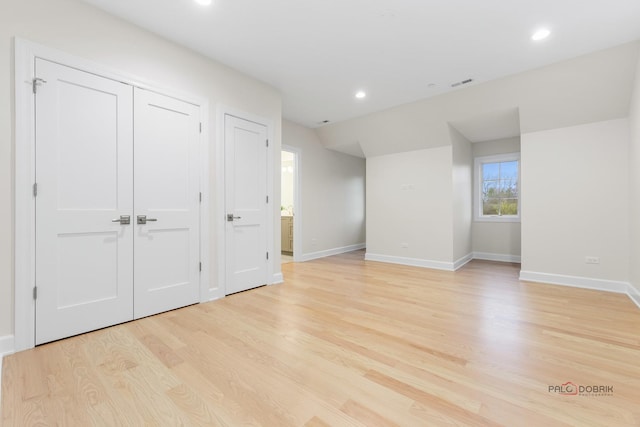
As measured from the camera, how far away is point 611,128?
3676mm

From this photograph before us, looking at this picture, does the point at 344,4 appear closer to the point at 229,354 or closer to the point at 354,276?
the point at 229,354

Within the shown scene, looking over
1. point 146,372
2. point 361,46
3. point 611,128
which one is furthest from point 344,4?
point 611,128

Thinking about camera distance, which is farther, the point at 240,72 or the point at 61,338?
the point at 240,72

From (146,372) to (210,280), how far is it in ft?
4.89

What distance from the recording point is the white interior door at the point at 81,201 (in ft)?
7.12

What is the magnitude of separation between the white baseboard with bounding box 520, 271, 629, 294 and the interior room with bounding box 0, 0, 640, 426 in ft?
0.10

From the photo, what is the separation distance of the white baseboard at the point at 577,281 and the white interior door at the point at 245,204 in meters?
3.96

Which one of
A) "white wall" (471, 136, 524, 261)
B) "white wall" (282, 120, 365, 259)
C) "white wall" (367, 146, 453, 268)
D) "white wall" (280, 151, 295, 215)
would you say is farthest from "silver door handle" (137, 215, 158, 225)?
"white wall" (471, 136, 524, 261)

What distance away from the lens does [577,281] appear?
3.87 metres

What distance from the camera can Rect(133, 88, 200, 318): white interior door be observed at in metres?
2.70

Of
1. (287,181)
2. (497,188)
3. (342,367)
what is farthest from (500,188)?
(342,367)

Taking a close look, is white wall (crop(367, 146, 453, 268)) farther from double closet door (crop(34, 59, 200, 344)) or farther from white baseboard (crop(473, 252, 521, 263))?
double closet door (crop(34, 59, 200, 344))

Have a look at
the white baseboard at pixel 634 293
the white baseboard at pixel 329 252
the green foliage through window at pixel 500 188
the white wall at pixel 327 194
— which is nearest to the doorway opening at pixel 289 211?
the white wall at pixel 327 194

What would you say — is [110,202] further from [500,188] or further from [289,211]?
[500,188]
